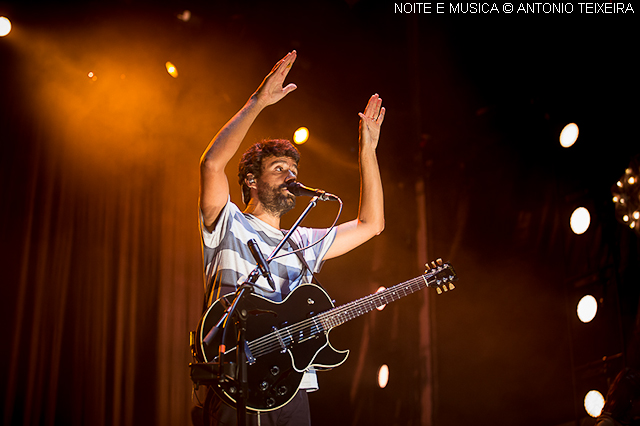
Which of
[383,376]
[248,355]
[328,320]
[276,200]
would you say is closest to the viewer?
[248,355]

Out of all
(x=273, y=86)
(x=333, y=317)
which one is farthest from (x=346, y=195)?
(x=333, y=317)

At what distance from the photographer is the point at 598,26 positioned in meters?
3.98

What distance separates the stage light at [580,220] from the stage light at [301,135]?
7.76ft

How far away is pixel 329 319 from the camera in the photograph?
244 cm

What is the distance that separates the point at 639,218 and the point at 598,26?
5.13 ft

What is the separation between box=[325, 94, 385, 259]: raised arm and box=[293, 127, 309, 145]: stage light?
5.92 ft

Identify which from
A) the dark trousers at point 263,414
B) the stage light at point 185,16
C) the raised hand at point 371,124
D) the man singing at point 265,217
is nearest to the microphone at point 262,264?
the man singing at point 265,217

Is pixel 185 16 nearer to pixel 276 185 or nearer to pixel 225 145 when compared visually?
pixel 276 185

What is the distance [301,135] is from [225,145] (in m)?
2.44

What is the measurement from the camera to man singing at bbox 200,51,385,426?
8.00 ft

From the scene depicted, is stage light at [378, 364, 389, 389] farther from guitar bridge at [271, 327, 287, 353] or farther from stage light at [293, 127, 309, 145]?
guitar bridge at [271, 327, 287, 353]

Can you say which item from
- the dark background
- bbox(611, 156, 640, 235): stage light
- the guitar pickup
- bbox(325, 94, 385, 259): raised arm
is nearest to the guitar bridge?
the guitar pickup

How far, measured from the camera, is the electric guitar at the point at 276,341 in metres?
2.20

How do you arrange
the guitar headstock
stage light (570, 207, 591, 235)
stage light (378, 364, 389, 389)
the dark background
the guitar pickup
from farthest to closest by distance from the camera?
stage light (378, 364, 389, 389) < stage light (570, 207, 591, 235) < the dark background < the guitar headstock < the guitar pickup
